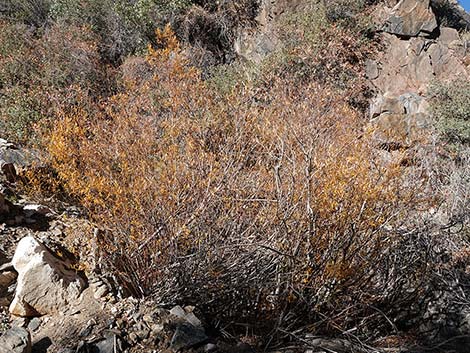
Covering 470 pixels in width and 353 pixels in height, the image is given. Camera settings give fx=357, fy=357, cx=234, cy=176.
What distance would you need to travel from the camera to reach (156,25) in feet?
31.6

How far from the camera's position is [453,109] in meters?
7.64

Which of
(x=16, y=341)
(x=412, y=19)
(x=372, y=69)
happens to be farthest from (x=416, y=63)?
(x=16, y=341)

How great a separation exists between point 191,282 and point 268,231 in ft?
2.58

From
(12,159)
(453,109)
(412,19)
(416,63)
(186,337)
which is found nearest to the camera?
(186,337)

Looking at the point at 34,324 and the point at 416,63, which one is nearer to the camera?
the point at 34,324

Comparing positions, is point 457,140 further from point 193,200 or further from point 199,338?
point 199,338

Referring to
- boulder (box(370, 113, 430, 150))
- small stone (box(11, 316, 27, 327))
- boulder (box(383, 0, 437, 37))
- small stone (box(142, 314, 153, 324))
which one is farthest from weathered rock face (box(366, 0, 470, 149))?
small stone (box(11, 316, 27, 327))

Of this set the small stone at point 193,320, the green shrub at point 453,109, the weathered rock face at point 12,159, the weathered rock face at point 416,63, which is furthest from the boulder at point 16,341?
the weathered rock face at point 416,63

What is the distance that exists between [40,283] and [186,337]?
3.91ft

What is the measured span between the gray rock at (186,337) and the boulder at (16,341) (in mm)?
920

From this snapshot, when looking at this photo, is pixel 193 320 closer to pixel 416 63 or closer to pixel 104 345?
pixel 104 345

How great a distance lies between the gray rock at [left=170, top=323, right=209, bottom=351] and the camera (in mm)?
2451

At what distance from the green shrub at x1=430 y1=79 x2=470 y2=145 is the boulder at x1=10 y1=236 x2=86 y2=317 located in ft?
24.9

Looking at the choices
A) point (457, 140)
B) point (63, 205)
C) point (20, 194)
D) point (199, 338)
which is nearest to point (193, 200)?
point (199, 338)
